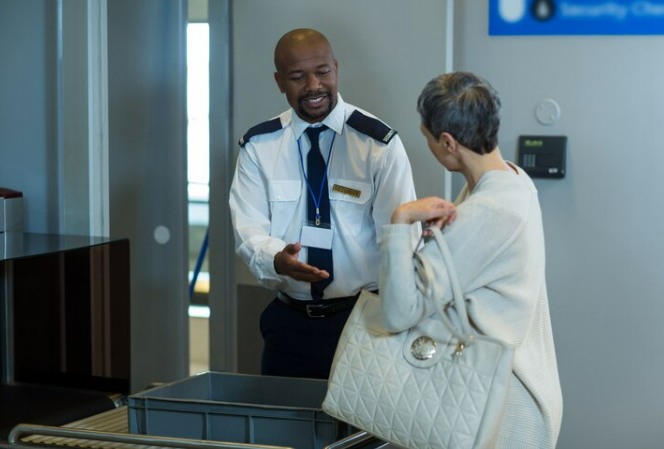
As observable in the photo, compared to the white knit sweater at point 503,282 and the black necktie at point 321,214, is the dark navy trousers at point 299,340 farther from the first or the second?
the white knit sweater at point 503,282

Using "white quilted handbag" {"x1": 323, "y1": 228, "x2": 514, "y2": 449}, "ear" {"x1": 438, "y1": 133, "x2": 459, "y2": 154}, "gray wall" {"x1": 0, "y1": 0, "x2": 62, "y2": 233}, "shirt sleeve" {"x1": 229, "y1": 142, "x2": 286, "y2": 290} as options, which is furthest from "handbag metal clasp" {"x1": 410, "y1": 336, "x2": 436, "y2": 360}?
"gray wall" {"x1": 0, "y1": 0, "x2": 62, "y2": 233}

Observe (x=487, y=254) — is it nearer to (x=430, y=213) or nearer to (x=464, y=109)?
(x=430, y=213)

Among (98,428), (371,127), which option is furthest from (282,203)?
(98,428)

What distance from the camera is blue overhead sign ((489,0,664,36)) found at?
8.79 ft

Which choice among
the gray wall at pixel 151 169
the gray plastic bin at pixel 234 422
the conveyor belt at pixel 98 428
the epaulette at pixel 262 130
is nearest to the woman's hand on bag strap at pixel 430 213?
the gray plastic bin at pixel 234 422

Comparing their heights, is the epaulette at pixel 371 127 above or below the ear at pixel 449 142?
above

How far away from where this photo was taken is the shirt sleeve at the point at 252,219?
2.21 metres

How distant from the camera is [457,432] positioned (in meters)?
1.44

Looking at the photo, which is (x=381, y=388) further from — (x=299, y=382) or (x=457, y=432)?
(x=299, y=382)

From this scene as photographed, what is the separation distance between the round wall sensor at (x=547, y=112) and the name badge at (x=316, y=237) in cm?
91

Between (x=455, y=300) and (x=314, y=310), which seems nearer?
(x=455, y=300)

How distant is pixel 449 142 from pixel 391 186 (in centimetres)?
69

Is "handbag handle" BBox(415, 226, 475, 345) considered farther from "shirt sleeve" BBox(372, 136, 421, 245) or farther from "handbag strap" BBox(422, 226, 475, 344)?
"shirt sleeve" BBox(372, 136, 421, 245)

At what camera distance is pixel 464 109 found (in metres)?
1.58
